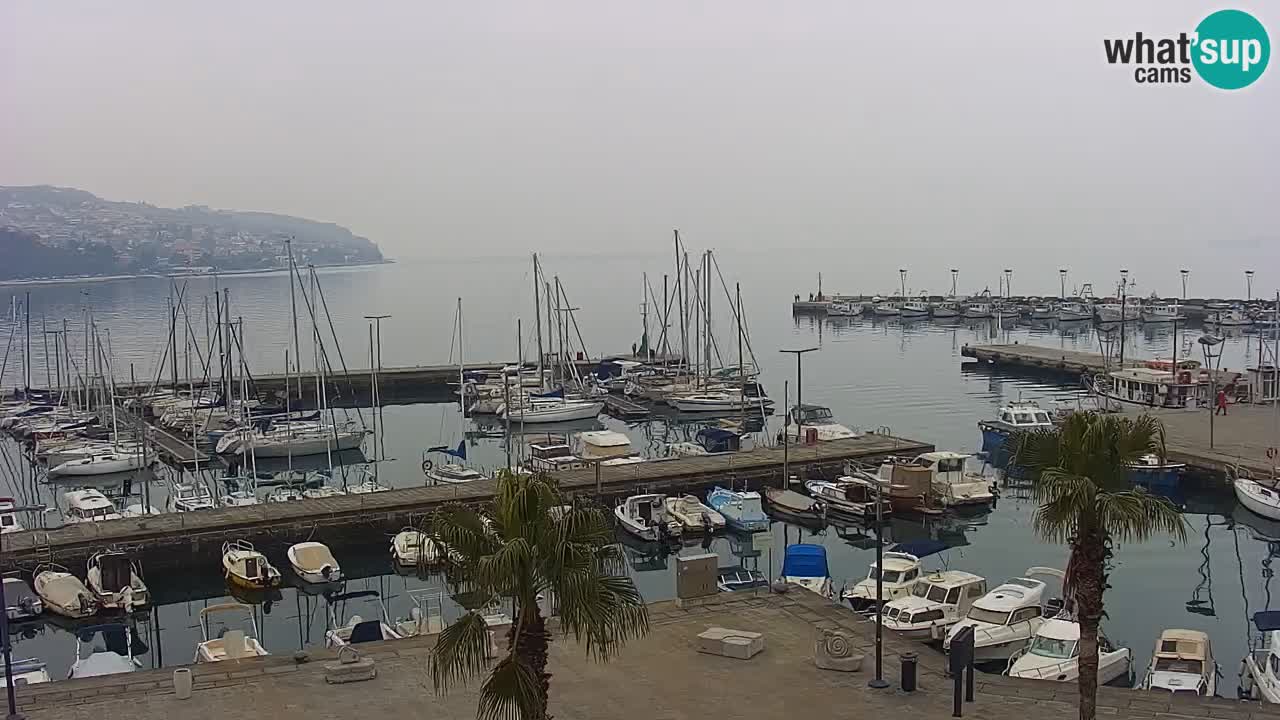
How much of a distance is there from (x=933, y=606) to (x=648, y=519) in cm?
1403

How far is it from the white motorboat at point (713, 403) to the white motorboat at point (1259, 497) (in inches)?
1410

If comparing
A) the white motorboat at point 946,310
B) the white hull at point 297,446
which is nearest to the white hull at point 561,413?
the white hull at point 297,446

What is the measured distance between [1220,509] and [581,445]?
90.1 feet

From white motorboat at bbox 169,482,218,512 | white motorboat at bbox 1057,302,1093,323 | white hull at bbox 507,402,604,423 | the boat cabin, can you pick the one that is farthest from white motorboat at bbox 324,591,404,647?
white motorboat at bbox 1057,302,1093,323

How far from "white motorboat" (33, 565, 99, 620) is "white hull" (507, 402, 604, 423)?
37951 millimetres

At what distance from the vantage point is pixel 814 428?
5419 cm

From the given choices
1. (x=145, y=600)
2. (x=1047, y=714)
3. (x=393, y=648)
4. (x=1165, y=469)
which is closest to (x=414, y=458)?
(x=145, y=600)

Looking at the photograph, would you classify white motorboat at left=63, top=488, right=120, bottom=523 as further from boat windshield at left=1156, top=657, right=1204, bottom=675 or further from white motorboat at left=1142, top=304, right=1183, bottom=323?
white motorboat at left=1142, top=304, right=1183, bottom=323

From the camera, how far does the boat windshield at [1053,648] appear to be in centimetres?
2308

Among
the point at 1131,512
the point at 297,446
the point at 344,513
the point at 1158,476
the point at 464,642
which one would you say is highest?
the point at 1131,512

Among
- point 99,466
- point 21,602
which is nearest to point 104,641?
point 21,602

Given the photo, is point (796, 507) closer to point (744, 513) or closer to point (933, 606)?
point (744, 513)

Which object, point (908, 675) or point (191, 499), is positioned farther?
point (191, 499)

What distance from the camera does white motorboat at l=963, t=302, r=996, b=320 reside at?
500ft
